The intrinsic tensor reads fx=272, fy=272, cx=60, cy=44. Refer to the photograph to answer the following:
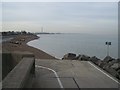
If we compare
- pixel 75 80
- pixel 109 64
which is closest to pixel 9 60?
pixel 75 80

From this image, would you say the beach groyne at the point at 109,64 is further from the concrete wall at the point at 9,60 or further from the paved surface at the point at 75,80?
the concrete wall at the point at 9,60

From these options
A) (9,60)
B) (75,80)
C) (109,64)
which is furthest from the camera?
(109,64)

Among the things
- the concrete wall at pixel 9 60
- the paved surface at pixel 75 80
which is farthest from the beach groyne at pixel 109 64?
the concrete wall at pixel 9 60

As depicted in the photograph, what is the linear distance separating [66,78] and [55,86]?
2.03m

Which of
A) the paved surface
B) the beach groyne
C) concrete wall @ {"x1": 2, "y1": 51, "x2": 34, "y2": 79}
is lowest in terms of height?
the beach groyne

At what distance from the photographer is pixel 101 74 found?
14.6 m

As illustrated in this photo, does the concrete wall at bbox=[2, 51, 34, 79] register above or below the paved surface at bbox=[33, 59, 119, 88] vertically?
above

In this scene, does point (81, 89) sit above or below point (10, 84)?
below

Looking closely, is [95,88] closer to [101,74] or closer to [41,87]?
[41,87]

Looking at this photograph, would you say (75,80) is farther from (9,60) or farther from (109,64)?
(109,64)

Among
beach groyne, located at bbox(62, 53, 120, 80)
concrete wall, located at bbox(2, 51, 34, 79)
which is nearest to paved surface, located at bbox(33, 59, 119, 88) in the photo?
concrete wall, located at bbox(2, 51, 34, 79)

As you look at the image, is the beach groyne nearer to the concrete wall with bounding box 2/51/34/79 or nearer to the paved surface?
the paved surface

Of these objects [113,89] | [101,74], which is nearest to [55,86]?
[113,89]

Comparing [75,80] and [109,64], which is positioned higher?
[75,80]
